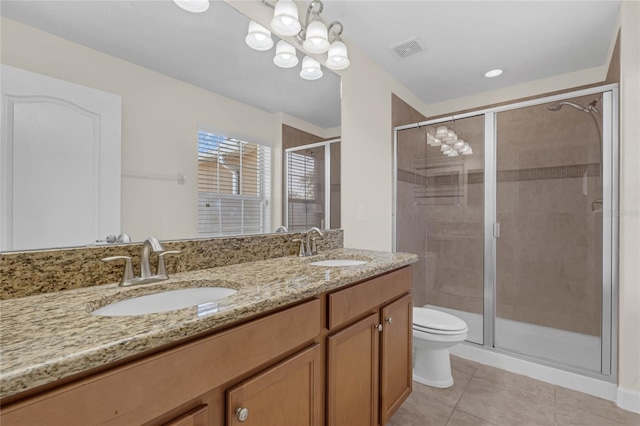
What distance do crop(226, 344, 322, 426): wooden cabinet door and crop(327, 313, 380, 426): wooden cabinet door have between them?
0.07m

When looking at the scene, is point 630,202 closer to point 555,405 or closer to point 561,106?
point 561,106

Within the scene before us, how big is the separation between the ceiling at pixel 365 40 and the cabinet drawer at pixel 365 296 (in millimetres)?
1036

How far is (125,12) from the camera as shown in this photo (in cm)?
108

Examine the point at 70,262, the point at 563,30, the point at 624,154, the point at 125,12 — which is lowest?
the point at 70,262

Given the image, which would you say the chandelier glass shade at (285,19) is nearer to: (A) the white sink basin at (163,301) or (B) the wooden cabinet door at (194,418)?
(A) the white sink basin at (163,301)

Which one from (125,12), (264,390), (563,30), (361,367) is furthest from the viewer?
(563,30)

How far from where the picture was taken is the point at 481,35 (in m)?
2.08

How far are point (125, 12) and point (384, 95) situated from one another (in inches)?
78.0

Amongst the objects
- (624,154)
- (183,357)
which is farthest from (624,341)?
(183,357)

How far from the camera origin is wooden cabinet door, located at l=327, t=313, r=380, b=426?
1.09 meters

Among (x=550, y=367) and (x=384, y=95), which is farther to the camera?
(x=384, y=95)

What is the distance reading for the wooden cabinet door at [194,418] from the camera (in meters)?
0.62

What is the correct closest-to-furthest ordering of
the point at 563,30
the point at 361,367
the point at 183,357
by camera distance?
the point at 183,357, the point at 361,367, the point at 563,30

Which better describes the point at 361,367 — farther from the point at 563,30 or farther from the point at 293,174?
the point at 563,30
